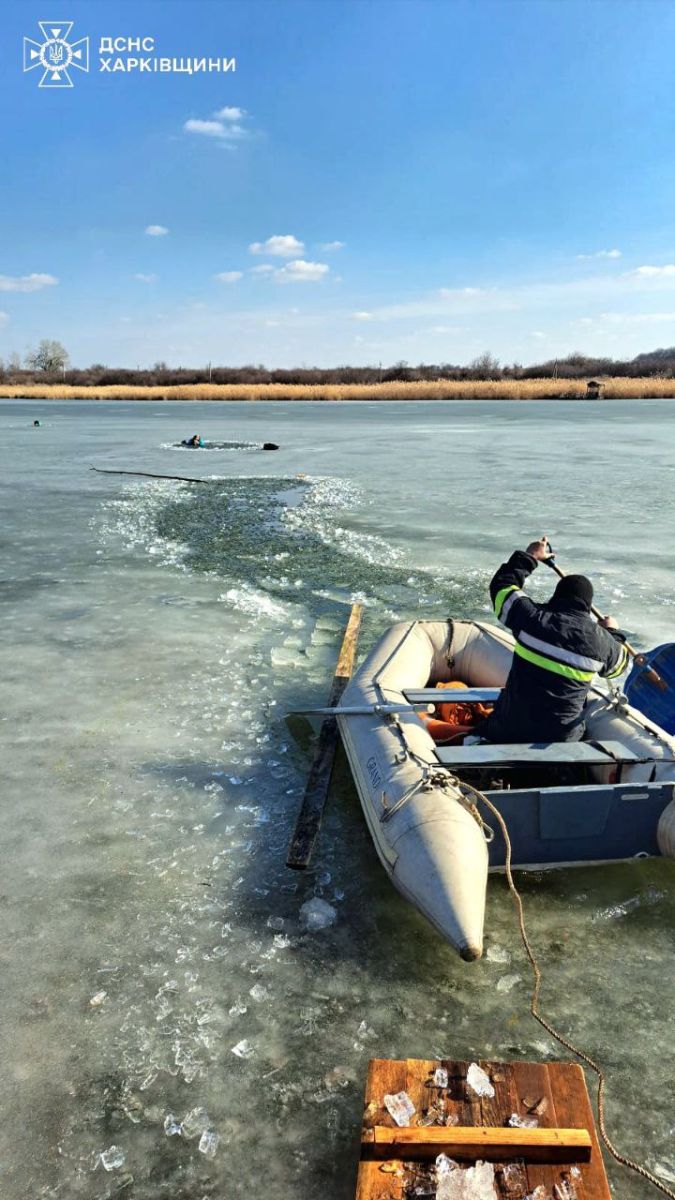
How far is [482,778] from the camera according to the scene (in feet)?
13.4

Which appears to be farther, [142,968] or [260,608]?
[260,608]

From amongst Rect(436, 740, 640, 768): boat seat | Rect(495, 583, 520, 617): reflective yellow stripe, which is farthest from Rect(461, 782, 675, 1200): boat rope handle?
Rect(495, 583, 520, 617): reflective yellow stripe

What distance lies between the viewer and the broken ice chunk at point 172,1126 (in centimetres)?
252

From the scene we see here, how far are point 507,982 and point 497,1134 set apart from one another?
94cm

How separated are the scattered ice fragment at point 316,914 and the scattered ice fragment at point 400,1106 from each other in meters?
1.06

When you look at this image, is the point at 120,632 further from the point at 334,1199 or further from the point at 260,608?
the point at 334,1199

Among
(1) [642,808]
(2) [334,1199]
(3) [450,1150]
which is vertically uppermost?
(1) [642,808]

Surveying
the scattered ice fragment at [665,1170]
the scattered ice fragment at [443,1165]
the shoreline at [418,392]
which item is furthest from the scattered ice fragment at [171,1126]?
the shoreline at [418,392]

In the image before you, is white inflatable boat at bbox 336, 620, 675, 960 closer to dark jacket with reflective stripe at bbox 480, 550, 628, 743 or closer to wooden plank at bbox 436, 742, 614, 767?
wooden plank at bbox 436, 742, 614, 767

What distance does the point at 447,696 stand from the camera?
472 cm

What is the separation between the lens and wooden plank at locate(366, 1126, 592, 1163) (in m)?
2.21

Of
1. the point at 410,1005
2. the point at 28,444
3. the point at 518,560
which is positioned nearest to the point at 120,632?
the point at 518,560

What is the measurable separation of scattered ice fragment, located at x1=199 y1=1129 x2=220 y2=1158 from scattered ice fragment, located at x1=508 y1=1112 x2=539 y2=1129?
94cm

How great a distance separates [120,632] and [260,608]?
1.41 m
